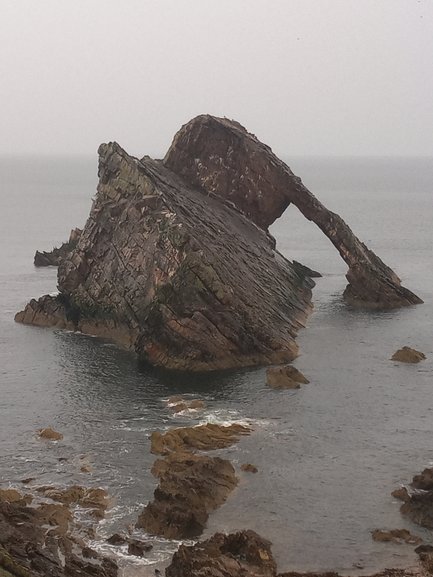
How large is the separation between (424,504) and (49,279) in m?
95.7

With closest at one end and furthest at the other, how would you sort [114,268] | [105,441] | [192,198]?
[105,441], [114,268], [192,198]

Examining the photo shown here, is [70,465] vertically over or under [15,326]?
under

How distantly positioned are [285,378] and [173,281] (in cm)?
1794

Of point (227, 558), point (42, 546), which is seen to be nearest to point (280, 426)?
point (227, 558)

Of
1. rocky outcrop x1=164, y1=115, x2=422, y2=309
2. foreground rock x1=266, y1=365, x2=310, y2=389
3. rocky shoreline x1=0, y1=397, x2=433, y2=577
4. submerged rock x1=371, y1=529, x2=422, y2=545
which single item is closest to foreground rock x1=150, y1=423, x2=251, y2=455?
rocky shoreline x1=0, y1=397, x2=433, y2=577

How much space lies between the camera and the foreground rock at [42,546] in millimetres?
40625

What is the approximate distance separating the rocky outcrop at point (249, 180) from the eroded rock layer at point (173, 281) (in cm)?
307

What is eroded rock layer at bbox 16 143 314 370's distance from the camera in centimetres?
8556

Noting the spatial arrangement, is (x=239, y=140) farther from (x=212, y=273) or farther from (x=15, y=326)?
(x=15, y=326)

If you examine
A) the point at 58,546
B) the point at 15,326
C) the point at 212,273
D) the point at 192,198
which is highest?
the point at 192,198

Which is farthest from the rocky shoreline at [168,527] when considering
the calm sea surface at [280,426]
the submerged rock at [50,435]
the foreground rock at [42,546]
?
the submerged rock at [50,435]

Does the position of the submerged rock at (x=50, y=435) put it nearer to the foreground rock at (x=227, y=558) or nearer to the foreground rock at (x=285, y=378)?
the foreground rock at (x=285, y=378)

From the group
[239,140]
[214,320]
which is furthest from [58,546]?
[239,140]

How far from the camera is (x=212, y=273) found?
88125mm
